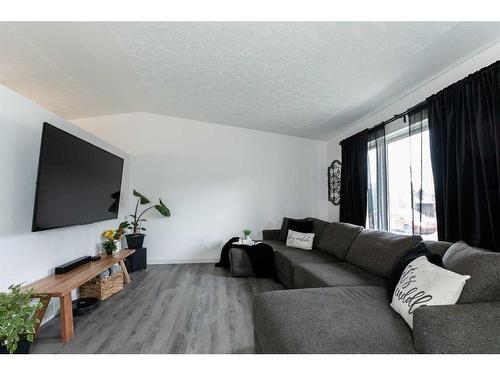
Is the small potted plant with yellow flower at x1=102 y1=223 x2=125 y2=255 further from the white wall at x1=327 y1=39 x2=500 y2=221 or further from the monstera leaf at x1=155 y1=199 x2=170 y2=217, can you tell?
the white wall at x1=327 y1=39 x2=500 y2=221

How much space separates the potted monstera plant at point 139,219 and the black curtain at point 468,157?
13.1ft

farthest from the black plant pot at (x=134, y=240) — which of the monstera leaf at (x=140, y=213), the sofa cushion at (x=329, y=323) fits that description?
the sofa cushion at (x=329, y=323)

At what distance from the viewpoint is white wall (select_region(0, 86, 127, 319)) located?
6.63 ft

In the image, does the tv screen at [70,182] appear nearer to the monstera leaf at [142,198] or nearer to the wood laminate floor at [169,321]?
the wood laminate floor at [169,321]

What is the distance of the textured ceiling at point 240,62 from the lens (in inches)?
80.7

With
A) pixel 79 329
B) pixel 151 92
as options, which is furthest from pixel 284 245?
pixel 151 92

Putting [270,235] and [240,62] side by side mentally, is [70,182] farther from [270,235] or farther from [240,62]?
[270,235]

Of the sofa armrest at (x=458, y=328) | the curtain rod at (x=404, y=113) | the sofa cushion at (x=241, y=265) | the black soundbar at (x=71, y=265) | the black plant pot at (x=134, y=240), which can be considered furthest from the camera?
the black plant pot at (x=134, y=240)

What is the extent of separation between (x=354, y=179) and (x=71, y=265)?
375 cm

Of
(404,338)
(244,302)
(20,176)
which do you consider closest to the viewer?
(404,338)

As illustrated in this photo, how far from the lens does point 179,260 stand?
4.77 meters

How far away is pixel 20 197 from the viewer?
2.18m
